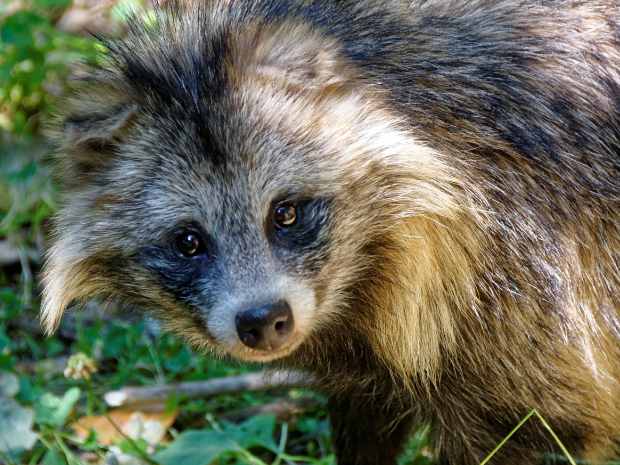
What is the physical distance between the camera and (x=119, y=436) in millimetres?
3824

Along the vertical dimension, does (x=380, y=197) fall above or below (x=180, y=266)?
above

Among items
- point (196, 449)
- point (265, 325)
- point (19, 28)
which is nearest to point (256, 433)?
point (196, 449)

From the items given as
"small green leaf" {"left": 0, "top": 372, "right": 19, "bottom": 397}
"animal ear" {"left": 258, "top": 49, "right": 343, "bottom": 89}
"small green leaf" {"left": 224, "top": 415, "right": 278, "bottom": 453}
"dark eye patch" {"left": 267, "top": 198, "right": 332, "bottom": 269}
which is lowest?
"small green leaf" {"left": 0, "top": 372, "right": 19, "bottom": 397}

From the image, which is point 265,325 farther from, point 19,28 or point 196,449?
point 19,28

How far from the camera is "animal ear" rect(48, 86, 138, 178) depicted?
8.96 feet

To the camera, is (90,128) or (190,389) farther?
(190,389)

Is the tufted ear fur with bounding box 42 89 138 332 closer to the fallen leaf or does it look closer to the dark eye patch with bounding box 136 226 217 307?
the dark eye patch with bounding box 136 226 217 307

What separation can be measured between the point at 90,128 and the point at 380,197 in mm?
1081

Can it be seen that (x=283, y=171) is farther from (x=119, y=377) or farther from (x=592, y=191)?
(x=119, y=377)

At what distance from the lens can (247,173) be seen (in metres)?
2.60

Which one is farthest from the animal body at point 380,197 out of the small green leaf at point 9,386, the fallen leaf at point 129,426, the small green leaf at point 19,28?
the small green leaf at point 19,28

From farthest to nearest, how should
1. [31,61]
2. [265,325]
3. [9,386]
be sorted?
[31,61] → [9,386] → [265,325]

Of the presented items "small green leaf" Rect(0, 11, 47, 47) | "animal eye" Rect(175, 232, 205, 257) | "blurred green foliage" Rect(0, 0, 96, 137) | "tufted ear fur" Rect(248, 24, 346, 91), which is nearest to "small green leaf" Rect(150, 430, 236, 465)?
"animal eye" Rect(175, 232, 205, 257)

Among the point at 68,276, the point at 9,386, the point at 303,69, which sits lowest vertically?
the point at 9,386
